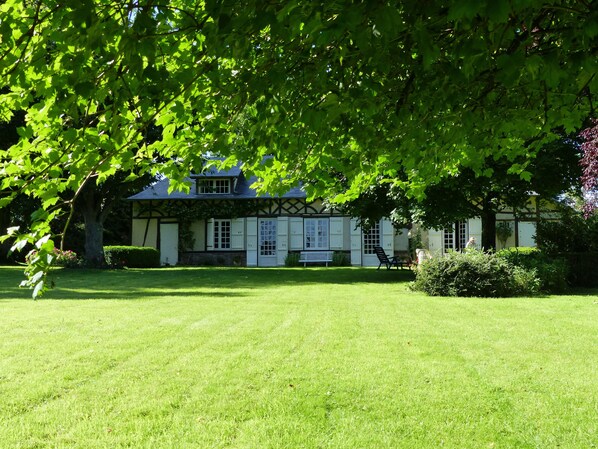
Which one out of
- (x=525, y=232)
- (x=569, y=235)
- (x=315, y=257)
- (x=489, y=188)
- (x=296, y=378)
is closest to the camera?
(x=296, y=378)

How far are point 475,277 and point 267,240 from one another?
16.6 m

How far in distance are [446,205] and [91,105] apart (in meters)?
13.2

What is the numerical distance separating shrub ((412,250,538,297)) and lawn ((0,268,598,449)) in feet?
8.83

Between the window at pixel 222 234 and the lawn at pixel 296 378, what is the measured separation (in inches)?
727

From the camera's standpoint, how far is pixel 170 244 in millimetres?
27562

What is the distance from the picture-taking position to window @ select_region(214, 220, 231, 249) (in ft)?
91.4

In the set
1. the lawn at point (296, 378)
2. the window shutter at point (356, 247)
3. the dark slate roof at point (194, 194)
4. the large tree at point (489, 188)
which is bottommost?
the lawn at point (296, 378)

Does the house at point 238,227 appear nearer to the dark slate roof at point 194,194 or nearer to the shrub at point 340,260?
the dark slate roof at point 194,194

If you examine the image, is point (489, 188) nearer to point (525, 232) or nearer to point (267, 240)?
point (525, 232)

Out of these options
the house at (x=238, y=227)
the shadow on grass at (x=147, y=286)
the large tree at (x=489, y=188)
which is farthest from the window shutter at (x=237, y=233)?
the large tree at (x=489, y=188)

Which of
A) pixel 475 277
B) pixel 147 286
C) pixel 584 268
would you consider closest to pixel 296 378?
pixel 475 277

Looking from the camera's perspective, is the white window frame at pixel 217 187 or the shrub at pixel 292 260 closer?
the shrub at pixel 292 260

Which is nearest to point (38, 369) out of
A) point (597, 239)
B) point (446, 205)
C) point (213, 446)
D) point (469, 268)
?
point (213, 446)

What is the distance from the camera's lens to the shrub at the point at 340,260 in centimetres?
2664
